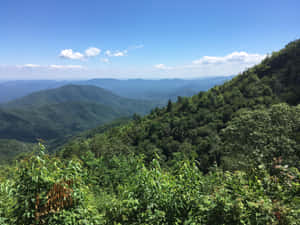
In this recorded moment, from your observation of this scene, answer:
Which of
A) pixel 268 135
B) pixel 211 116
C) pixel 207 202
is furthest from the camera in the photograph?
pixel 211 116

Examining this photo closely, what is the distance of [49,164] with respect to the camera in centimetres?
454

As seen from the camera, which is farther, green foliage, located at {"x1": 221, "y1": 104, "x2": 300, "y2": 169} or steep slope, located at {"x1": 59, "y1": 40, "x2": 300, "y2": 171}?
steep slope, located at {"x1": 59, "y1": 40, "x2": 300, "y2": 171}

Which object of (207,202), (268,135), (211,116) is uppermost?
(207,202)

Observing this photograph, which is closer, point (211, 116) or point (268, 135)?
point (268, 135)

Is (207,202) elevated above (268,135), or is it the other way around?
(207,202)

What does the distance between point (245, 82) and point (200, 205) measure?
244 ft

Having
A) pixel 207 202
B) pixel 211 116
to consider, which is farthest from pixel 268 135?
pixel 211 116

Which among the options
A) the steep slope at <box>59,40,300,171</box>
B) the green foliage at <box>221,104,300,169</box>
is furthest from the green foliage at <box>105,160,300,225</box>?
the steep slope at <box>59,40,300,171</box>

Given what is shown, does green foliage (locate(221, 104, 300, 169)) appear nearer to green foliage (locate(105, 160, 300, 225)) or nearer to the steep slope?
green foliage (locate(105, 160, 300, 225))

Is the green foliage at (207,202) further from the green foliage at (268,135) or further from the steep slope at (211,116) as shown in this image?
the steep slope at (211,116)

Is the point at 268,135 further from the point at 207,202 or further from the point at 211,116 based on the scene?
the point at 211,116

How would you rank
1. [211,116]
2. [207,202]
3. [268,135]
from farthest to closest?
[211,116] → [268,135] → [207,202]

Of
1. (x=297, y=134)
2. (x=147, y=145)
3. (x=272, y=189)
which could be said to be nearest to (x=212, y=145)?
(x=147, y=145)

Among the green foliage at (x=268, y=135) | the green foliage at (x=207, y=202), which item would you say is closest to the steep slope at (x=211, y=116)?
the green foliage at (x=268, y=135)
